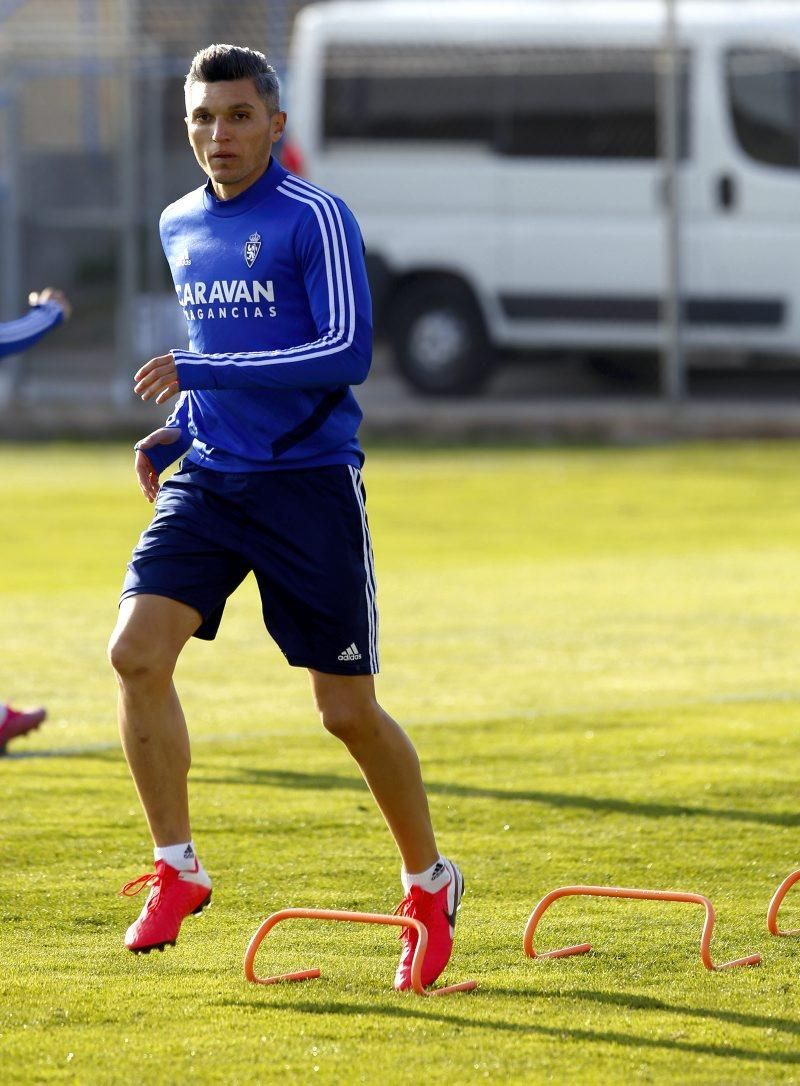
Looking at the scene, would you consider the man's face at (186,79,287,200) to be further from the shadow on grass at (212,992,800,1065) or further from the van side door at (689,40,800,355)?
the van side door at (689,40,800,355)

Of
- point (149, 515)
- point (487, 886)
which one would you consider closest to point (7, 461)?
point (149, 515)

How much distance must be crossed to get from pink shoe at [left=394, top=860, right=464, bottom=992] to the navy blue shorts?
0.51 metres

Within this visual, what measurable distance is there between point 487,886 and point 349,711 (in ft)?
3.31

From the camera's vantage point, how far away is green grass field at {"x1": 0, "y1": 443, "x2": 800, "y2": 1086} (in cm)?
416

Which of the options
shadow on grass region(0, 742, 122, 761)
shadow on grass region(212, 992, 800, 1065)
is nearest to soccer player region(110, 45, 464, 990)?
shadow on grass region(212, 992, 800, 1065)

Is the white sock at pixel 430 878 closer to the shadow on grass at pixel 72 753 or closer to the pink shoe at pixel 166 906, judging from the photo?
the pink shoe at pixel 166 906

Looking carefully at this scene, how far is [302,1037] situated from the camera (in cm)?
418

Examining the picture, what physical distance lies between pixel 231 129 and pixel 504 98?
14.3m

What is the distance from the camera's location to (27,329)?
22.0 feet

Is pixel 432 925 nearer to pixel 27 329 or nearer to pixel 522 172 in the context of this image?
pixel 27 329

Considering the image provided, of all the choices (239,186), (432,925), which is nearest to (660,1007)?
(432,925)

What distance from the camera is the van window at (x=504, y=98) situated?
1845 centimetres

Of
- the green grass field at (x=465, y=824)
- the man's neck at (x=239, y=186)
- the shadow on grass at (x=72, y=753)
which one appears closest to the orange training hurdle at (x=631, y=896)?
the green grass field at (x=465, y=824)

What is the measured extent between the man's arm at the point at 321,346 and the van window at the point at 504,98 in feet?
46.5
